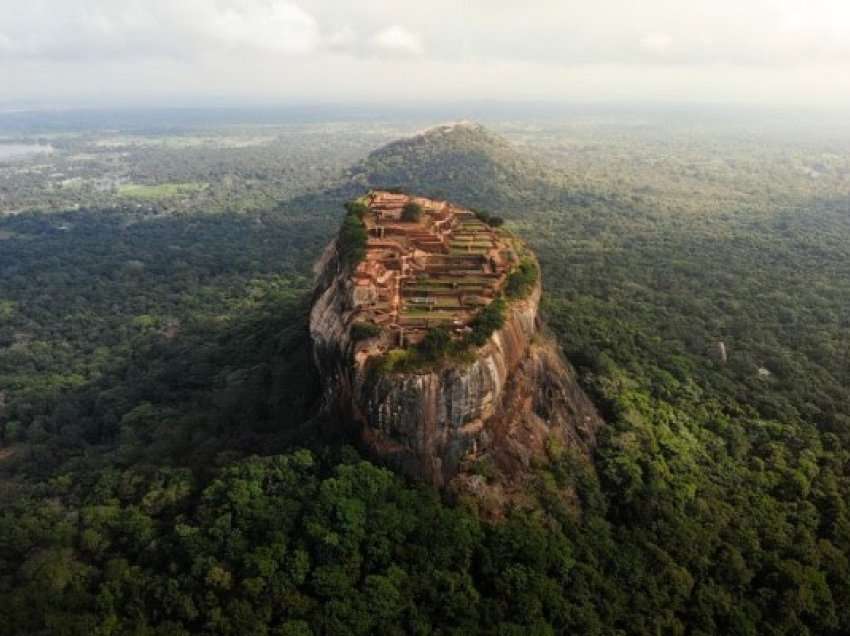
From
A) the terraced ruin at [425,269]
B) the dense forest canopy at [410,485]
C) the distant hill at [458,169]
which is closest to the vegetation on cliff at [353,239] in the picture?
the terraced ruin at [425,269]

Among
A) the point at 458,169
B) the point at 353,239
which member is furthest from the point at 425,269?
the point at 458,169

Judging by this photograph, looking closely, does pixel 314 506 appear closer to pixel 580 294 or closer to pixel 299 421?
→ pixel 299 421

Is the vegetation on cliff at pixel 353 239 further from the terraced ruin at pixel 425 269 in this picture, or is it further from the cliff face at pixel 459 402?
the cliff face at pixel 459 402

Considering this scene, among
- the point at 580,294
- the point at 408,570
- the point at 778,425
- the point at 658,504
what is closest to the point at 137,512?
the point at 408,570

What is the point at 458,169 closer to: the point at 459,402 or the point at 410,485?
the point at 459,402

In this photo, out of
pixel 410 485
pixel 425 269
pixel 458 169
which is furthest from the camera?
pixel 458 169
